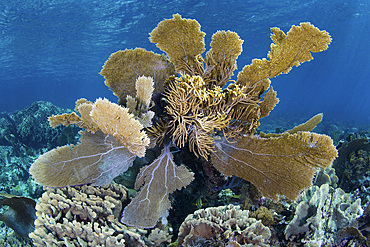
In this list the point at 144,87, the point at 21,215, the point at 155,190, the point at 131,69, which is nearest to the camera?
the point at 144,87

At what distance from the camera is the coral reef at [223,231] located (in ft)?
6.38

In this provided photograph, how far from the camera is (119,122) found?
189cm

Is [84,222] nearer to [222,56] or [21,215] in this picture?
[21,215]

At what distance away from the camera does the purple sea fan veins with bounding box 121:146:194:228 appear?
223cm

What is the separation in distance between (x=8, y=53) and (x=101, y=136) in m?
38.1

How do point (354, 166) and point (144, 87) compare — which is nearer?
point (144, 87)

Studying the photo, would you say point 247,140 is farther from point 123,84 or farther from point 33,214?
point 33,214

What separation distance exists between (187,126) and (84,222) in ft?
5.39

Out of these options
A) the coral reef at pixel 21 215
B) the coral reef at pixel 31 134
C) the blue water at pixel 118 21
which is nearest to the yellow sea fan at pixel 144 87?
the coral reef at pixel 21 215

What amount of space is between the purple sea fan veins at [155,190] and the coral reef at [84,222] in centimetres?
12

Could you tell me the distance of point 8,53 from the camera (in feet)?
93.9

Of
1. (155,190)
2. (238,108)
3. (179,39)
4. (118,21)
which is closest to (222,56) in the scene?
(179,39)

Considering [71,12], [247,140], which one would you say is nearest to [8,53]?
[71,12]

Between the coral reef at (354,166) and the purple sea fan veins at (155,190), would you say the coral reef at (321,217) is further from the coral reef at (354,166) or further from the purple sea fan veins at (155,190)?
the coral reef at (354,166)
